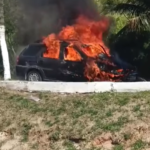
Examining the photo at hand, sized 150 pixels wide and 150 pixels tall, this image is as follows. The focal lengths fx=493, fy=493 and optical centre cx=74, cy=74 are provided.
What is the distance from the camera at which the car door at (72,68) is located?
48.4ft

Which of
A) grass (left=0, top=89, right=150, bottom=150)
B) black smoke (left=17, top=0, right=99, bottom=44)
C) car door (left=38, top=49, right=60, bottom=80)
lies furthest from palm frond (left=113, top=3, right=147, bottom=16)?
grass (left=0, top=89, right=150, bottom=150)

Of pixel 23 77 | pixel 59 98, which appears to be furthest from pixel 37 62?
pixel 59 98

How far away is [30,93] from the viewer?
13336 mm

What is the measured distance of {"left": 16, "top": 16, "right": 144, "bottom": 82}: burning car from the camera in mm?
14688

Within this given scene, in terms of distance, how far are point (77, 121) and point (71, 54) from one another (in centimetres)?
437

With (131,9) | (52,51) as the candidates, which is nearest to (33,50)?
(52,51)

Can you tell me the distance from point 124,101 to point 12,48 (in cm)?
874

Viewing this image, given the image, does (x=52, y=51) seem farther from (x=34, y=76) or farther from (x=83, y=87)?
(x=83, y=87)

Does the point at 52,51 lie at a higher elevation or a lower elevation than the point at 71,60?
higher

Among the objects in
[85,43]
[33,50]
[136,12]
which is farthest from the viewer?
[136,12]

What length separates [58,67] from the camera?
15023 millimetres

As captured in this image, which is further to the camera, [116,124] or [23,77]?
[23,77]

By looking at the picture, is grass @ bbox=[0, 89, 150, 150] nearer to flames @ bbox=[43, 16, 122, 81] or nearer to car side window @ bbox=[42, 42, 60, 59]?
flames @ bbox=[43, 16, 122, 81]

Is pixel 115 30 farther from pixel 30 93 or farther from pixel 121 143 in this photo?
pixel 121 143
